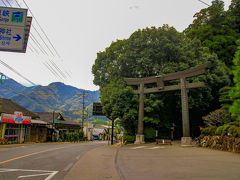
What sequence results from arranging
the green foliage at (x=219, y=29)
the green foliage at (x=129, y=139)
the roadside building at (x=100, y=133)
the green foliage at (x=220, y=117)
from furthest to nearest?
the roadside building at (x=100, y=133), the green foliage at (x=219, y=29), the green foliage at (x=129, y=139), the green foliage at (x=220, y=117)

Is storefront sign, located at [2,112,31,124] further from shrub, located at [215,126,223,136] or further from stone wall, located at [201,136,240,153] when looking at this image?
shrub, located at [215,126,223,136]

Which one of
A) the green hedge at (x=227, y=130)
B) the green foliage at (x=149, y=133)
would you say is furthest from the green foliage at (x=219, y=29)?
the green foliage at (x=149, y=133)

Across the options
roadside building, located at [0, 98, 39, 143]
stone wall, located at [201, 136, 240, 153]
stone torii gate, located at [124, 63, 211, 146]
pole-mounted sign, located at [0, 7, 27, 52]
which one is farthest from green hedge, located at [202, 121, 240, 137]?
roadside building, located at [0, 98, 39, 143]

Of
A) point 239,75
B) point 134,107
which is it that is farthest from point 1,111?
point 239,75

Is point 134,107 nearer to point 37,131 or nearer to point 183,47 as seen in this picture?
point 183,47

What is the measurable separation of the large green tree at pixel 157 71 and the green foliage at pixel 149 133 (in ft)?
2.38

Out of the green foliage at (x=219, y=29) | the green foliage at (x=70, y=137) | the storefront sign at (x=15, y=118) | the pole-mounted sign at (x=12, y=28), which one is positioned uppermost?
the green foliage at (x=219, y=29)

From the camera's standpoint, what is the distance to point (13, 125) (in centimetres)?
2908

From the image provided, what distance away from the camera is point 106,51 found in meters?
34.9

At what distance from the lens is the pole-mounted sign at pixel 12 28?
27.8 feet

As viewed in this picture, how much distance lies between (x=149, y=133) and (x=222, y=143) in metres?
9.40

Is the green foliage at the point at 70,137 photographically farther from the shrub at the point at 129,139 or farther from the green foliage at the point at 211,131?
the green foliage at the point at 211,131

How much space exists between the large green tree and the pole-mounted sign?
15.9m

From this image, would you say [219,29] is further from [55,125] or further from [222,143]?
[55,125]
